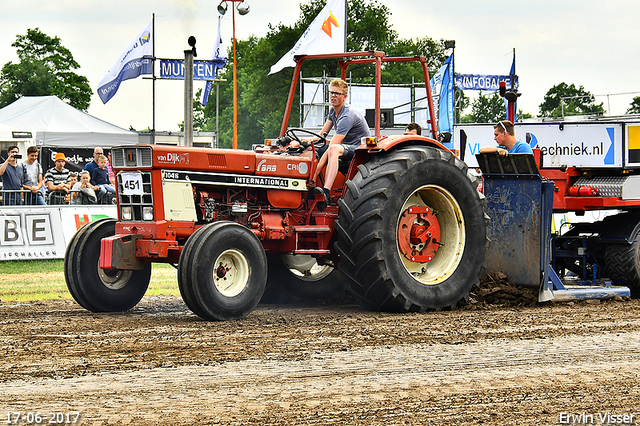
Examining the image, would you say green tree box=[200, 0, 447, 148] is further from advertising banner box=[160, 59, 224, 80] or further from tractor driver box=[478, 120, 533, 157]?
tractor driver box=[478, 120, 533, 157]

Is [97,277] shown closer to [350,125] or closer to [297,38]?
[350,125]

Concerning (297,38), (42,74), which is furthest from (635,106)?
(42,74)

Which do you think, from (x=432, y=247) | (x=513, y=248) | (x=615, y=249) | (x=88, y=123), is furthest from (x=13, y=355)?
(x=88, y=123)

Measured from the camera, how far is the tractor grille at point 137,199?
7172 mm

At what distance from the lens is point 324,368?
5.13 m

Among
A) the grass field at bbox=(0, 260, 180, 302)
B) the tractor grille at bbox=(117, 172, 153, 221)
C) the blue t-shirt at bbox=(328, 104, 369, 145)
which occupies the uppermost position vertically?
the blue t-shirt at bbox=(328, 104, 369, 145)

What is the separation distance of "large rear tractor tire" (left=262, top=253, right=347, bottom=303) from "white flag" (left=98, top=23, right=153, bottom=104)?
12.4 metres

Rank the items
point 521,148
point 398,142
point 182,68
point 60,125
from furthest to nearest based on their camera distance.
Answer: point 60,125, point 182,68, point 521,148, point 398,142

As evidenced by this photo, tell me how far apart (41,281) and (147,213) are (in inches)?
191

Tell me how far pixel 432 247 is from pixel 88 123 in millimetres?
21046

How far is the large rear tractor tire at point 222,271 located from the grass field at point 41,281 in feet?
10.5

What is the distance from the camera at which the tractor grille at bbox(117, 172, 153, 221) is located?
7.17m

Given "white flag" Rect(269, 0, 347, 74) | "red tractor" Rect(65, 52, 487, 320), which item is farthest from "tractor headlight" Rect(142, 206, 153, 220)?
"white flag" Rect(269, 0, 347, 74)

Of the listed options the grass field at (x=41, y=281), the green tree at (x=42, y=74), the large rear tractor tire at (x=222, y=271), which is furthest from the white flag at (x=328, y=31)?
the green tree at (x=42, y=74)
